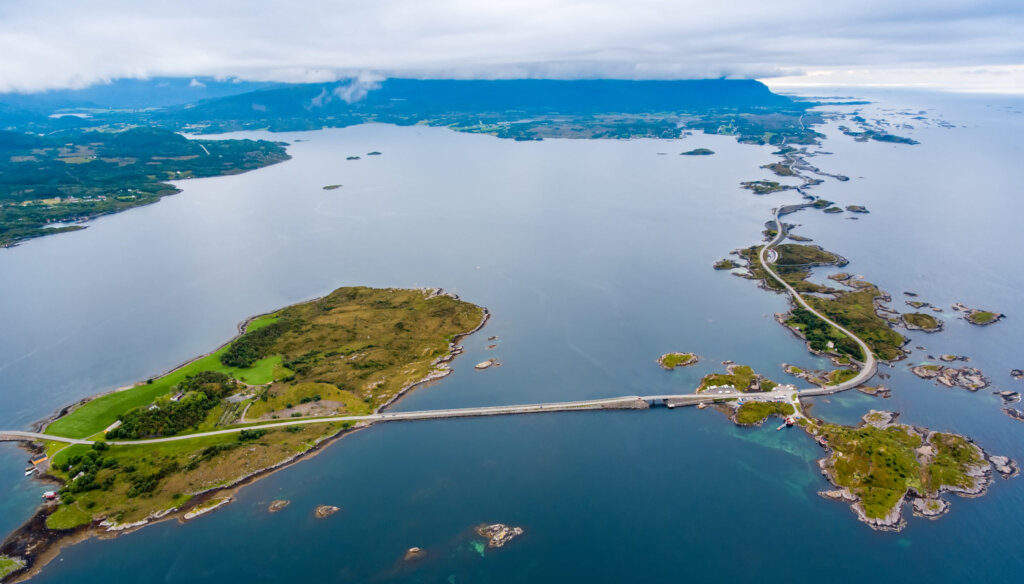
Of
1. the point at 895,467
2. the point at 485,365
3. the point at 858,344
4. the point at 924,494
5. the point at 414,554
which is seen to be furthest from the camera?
the point at 858,344

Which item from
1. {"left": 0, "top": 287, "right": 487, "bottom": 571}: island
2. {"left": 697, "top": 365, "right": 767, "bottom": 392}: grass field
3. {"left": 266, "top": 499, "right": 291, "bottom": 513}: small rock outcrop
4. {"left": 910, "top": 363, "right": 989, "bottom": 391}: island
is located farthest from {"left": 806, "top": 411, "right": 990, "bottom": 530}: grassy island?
{"left": 266, "top": 499, "right": 291, "bottom": 513}: small rock outcrop

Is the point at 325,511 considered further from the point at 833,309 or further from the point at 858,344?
the point at 833,309

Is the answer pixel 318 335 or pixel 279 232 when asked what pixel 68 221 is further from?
pixel 318 335

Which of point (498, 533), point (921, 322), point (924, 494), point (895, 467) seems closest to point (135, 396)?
point (498, 533)

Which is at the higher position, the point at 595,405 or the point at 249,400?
the point at 249,400

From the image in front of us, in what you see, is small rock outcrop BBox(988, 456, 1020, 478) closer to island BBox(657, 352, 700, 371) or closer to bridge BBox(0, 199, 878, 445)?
bridge BBox(0, 199, 878, 445)

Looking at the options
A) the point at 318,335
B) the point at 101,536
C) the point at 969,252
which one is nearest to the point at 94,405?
the point at 101,536

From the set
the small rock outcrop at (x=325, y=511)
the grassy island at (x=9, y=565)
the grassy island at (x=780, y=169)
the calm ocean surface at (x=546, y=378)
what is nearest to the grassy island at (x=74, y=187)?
the calm ocean surface at (x=546, y=378)
